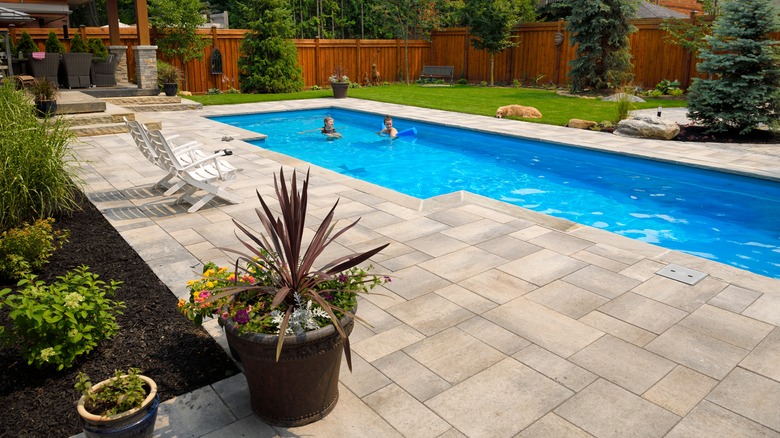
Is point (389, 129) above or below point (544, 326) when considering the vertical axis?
above

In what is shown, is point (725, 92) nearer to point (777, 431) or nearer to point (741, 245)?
point (741, 245)

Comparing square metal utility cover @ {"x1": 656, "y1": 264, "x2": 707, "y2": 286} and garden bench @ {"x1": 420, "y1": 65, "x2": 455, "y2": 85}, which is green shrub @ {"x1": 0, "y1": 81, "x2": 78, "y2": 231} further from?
garden bench @ {"x1": 420, "y1": 65, "x2": 455, "y2": 85}

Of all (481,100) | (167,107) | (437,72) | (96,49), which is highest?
(96,49)

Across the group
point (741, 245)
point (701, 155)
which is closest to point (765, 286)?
point (741, 245)

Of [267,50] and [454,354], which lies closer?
[454,354]

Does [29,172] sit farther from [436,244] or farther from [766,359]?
[766,359]

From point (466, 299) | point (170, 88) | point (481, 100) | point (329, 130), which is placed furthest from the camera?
point (481, 100)

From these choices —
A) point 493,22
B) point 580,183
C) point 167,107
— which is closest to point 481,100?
point 493,22

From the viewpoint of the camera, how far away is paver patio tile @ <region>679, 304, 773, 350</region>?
3.29 metres

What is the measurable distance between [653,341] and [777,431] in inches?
32.4

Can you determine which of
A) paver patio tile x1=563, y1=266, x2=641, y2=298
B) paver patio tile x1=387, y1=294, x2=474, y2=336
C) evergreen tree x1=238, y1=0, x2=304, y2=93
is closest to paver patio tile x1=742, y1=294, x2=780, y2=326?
paver patio tile x1=563, y1=266, x2=641, y2=298

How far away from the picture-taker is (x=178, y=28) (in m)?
16.5

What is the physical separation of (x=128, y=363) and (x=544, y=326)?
7.73ft

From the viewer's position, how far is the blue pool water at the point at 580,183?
6.53 meters
